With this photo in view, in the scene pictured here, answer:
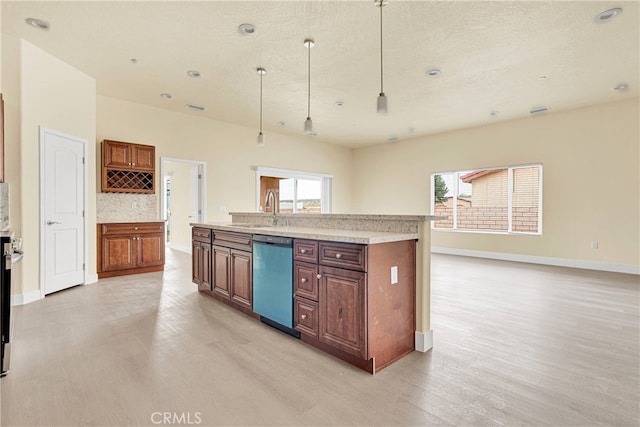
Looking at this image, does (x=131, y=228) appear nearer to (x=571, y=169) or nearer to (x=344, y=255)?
(x=344, y=255)

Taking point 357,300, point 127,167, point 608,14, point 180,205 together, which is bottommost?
point 357,300

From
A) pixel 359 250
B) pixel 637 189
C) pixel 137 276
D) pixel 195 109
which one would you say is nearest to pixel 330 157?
pixel 195 109

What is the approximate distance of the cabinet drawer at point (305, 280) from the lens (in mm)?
2482

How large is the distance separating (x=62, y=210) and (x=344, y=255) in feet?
13.3

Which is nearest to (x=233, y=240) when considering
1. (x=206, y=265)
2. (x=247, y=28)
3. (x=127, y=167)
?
(x=206, y=265)

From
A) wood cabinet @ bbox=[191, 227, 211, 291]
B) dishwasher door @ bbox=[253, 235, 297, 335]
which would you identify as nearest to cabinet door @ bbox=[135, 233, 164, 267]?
wood cabinet @ bbox=[191, 227, 211, 291]

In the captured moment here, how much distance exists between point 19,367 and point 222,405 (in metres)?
1.55

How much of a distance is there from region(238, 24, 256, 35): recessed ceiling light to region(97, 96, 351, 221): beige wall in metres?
3.46

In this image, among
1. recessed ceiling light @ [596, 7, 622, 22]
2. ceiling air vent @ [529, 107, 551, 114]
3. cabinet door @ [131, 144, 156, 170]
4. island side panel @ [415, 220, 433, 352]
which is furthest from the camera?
ceiling air vent @ [529, 107, 551, 114]

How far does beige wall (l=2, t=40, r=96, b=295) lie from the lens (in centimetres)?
361

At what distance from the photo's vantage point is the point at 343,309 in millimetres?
2270

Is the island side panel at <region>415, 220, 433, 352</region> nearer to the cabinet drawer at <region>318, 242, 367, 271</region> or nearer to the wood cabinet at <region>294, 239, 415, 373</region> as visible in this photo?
the wood cabinet at <region>294, 239, 415, 373</region>

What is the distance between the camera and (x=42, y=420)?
167 cm

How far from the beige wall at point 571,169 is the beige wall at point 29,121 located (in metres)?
7.35
